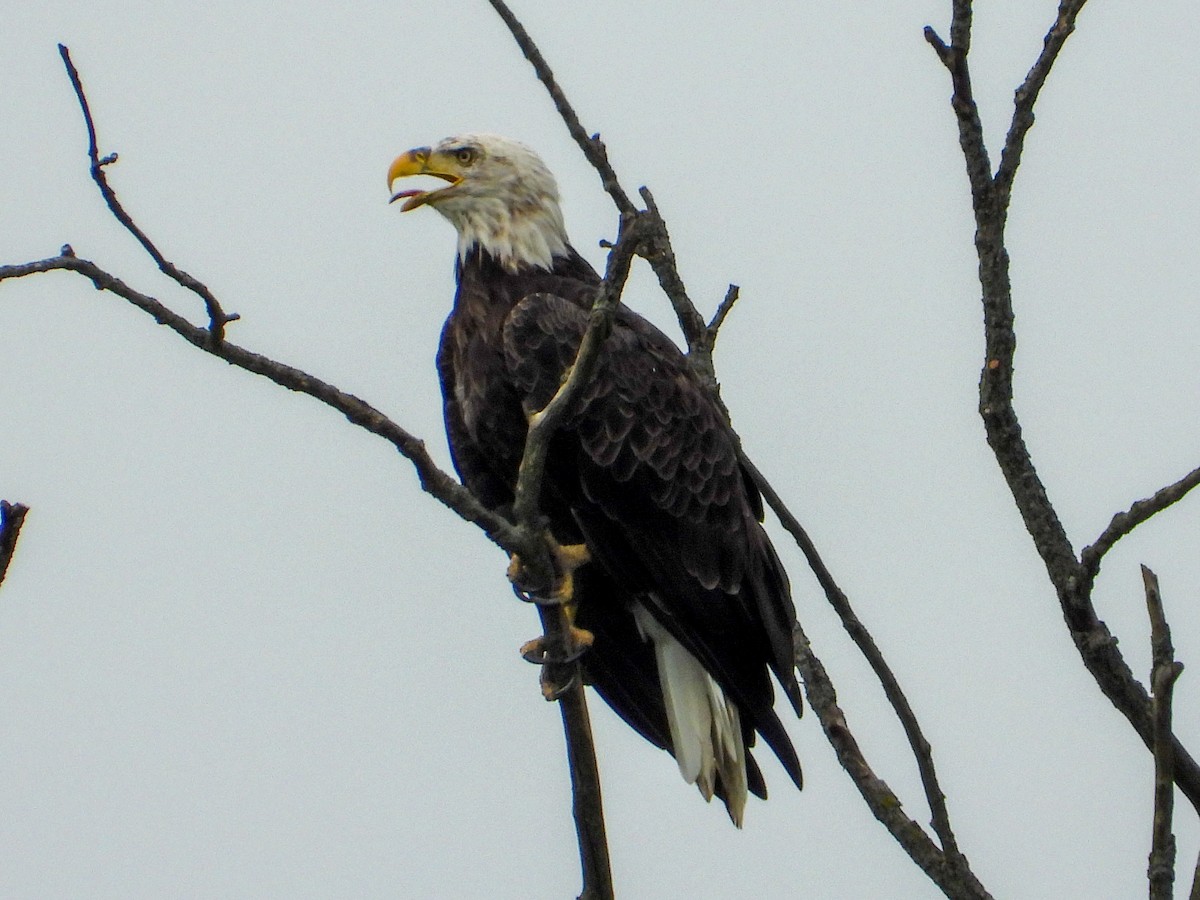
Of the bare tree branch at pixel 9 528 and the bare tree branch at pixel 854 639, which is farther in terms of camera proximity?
the bare tree branch at pixel 854 639

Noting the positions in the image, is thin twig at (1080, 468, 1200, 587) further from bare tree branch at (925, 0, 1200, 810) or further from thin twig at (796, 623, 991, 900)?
thin twig at (796, 623, 991, 900)

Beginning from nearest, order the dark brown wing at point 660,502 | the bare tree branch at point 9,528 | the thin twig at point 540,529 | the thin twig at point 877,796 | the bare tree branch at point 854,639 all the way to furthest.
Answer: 1. the bare tree branch at point 9,528
2. the thin twig at point 540,529
3. the bare tree branch at point 854,639
4. the thin twig at point 877,796
5. the dark brown wing at point 660,502

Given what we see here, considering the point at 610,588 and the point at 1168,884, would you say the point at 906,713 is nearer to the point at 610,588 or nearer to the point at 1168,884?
the point at 1168,884

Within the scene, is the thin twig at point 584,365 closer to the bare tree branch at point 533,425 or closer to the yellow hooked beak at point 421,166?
the bare tree branch at point 533,425

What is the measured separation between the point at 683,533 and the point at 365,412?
219cm

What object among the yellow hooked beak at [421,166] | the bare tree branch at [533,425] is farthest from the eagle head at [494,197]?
the bare tree branch at [533,425]

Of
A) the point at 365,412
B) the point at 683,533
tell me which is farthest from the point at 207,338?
the point at 683,533

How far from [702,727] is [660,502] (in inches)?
29.5

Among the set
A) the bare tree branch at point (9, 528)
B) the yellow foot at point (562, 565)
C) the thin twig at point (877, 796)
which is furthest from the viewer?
the yellow foot at point (562, 565)

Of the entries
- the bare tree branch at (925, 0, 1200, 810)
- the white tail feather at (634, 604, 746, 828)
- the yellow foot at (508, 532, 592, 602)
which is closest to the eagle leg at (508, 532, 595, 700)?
the yellow foot at (508, 532, 592, 602)

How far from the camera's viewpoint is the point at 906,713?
4.23 metres

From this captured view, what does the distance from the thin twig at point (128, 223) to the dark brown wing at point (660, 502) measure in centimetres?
197

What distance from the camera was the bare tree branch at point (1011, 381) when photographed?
4.07m

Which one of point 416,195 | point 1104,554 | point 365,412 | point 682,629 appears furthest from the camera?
point 416,195
